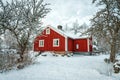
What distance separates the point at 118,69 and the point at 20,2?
10645 mm

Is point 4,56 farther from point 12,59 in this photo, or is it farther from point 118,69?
point 118,69

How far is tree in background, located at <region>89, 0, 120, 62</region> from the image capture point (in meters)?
16.1

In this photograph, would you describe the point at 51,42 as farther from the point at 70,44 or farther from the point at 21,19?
the point at 21,19

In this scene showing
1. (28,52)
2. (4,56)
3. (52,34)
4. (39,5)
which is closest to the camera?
(4,56)

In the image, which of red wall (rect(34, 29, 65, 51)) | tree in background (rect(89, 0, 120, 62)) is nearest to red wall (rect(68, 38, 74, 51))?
red wall (rect(34, 29, 65, 51))

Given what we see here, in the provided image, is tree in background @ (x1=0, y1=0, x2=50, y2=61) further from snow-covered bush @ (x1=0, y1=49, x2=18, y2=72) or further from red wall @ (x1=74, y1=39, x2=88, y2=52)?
red wall @ (x1=74, y1=39, x2=88, y2=52)

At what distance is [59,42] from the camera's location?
28.3 metres

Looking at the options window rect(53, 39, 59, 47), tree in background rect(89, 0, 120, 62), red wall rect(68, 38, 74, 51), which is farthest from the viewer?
red wall rect(68, 38, 74, 51)

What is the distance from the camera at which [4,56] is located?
41.1 feet

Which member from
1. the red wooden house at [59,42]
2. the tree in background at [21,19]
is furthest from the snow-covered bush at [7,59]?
the red wooden house at [59,42]

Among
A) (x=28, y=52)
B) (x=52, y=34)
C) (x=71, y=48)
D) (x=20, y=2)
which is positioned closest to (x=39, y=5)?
(x=20, y=2)

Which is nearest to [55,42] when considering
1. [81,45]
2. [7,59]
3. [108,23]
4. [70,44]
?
[70,44]

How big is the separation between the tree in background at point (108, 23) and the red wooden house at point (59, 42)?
1138cm

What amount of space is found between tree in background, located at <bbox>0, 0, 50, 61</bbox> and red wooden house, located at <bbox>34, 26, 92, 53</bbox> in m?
13.1
